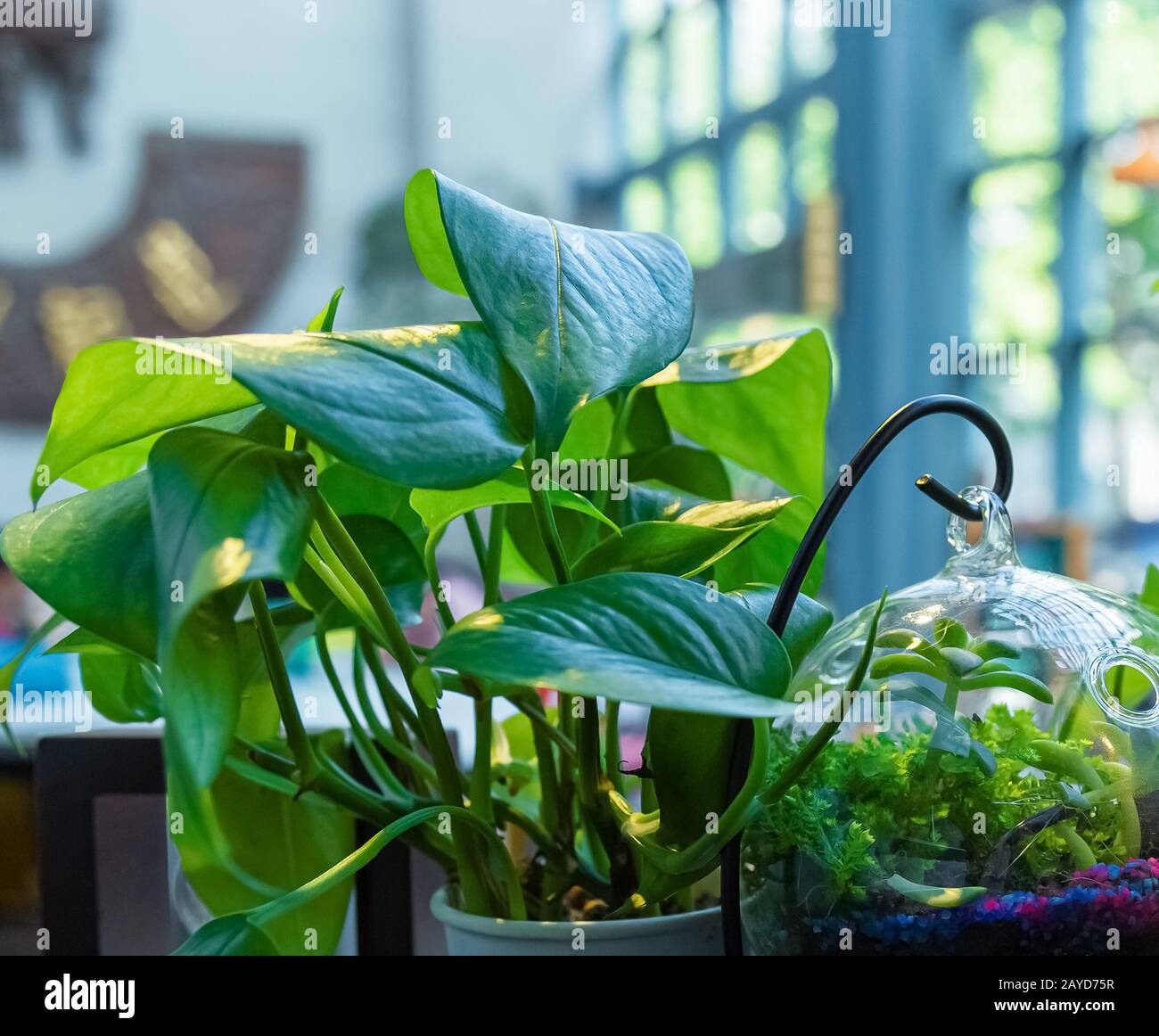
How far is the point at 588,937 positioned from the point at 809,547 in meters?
0.11

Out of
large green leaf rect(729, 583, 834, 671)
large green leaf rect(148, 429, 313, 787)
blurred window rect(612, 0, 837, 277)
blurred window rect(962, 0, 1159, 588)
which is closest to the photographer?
large green leaf rect(148, 429, 313, 787)

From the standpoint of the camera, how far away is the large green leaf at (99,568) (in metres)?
0.22

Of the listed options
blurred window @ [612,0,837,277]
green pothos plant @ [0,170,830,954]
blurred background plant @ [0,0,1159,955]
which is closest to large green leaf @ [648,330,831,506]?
green pothos plant @ [0,170,830,954]

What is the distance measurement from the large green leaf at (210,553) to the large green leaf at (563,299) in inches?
2.0

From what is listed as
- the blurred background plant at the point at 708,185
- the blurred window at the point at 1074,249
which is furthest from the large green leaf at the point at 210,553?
the blurred window at the point at 1074,249

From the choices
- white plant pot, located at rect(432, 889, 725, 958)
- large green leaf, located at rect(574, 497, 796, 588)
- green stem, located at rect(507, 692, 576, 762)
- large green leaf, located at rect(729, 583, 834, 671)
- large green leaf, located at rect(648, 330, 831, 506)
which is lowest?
white plant pot, located at rect(432, 889, 725, 958)

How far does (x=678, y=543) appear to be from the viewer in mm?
287

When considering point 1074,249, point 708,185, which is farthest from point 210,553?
point 708,185

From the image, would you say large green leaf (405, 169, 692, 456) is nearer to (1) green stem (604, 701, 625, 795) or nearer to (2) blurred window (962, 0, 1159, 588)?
(1) green stem (604, 701, 625, 795)

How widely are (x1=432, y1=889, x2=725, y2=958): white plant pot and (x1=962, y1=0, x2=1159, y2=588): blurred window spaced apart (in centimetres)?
186

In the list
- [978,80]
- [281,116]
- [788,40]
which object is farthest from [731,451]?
[281,116]

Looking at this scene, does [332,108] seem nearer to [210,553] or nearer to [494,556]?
[494,556]

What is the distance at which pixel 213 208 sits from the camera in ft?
8.34

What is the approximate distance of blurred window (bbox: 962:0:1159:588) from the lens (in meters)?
2.03
